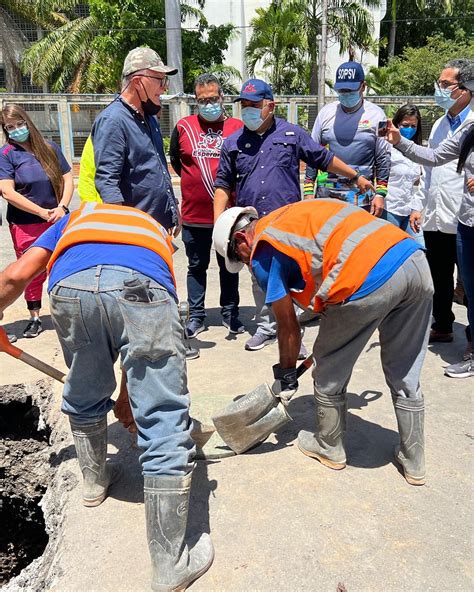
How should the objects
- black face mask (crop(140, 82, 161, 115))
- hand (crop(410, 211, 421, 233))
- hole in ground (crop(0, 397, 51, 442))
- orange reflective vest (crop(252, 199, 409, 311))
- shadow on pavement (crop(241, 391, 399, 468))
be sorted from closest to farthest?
orange reflective vest (crop(252, 199, 409, 311)), shadow on pavement (crop(241, 391, 399, 468)), black face mask (crop(140, 82, 161, 115)), hole in ground (crop(0, 397, 51, 442)), hand (crop(410, 211, 421, 233))

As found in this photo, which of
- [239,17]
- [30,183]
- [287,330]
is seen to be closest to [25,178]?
[30,183]

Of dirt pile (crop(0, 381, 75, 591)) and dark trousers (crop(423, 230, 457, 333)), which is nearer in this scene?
dirt pile (crop(0, 381, 75, 591))

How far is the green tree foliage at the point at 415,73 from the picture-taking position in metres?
24.9

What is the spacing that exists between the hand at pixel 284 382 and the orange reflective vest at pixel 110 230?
31.8 inches

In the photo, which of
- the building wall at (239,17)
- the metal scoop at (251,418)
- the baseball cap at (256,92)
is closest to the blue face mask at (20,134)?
the baseball cap at (256,92)

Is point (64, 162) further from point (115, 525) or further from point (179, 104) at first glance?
point (179, 104)

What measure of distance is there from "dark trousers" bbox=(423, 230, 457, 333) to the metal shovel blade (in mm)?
2099

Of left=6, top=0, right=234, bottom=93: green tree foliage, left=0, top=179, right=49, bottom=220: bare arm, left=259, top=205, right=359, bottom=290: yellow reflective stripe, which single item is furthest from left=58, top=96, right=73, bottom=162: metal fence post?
A: left=259, top=205, right=359, bottom=290: yellow reflective stripe

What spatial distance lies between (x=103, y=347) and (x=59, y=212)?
2.71m

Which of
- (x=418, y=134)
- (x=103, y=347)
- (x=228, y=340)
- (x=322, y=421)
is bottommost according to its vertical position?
(x=228, y=340)

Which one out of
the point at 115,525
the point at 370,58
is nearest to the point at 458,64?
the point at 115,525

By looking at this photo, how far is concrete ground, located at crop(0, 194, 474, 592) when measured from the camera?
2.29 metres

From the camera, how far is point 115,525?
2.60m

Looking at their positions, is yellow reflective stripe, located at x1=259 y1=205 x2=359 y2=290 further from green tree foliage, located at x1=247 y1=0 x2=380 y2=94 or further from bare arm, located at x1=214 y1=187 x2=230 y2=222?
green tree foliage, located at x1=247 y1=0 x2=380 y2=94
